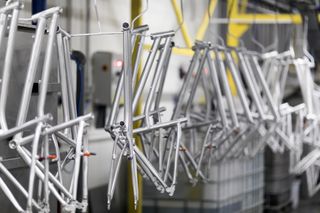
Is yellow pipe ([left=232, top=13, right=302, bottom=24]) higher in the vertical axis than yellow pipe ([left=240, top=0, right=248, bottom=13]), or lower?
lower

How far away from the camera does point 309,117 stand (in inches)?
129

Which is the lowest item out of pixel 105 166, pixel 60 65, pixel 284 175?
pixel 284 175

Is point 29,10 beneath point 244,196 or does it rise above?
above

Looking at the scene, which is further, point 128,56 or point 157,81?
point 157,81

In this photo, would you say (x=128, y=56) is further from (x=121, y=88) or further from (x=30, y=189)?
(x=30, y=189)

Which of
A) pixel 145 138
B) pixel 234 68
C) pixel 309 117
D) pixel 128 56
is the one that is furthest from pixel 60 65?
pixel 309 117

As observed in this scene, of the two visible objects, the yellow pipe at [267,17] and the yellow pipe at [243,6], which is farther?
the yellow pipe at [243,6]

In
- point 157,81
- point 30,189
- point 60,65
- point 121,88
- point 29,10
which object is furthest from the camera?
point 29,10

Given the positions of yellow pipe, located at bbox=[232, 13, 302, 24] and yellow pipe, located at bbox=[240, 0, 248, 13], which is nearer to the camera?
yellow pipe, located at bbox=[232, 13, 302, 24]

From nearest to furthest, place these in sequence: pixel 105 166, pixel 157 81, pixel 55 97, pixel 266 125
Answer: pixel 157 81 → pixel 55 97 → pixel 266 125 → pixel 105 166

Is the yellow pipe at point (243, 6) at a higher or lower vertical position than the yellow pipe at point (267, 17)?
higher

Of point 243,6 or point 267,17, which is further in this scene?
point 243,6

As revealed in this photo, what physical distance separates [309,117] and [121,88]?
134 centimetres

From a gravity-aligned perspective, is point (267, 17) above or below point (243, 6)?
below
